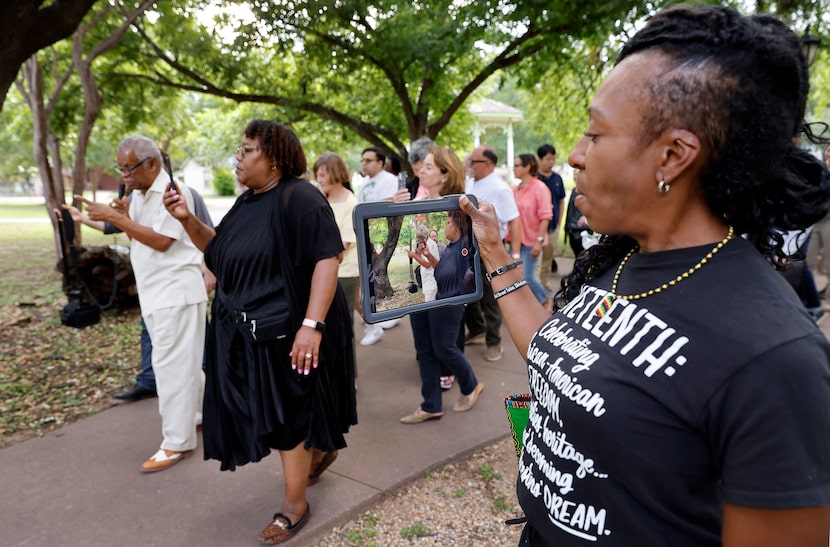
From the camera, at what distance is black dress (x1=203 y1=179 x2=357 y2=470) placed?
253 cm

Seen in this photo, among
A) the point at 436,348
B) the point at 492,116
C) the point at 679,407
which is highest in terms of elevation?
the point at 492,116

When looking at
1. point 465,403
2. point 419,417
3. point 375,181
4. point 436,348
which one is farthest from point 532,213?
point 419,417

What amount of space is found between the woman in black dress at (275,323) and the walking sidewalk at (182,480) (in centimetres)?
37

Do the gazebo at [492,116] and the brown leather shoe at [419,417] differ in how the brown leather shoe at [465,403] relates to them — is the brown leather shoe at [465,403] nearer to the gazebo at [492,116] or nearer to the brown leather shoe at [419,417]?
the brown leather shoe at [419,417]

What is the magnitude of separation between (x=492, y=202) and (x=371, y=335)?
1.96m

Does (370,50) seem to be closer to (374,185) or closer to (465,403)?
(374,185)

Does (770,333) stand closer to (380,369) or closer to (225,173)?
(380,369)

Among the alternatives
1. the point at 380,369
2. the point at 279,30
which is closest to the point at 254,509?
the point at 380,369

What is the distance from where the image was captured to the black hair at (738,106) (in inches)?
Result: 36.7

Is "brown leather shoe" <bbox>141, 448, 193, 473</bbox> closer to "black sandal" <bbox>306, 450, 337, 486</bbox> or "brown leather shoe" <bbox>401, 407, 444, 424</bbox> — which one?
"black sandal" <bbox>306, 450, 337, 486</bbox>

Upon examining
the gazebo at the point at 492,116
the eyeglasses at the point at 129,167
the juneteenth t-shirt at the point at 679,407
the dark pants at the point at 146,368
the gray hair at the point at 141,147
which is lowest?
the dark pants at the point at 146,368

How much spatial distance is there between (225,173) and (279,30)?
41.3 m

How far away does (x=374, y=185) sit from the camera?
5.82 m

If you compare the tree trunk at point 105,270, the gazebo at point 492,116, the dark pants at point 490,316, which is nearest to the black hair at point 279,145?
the dark pants at point 490,316
